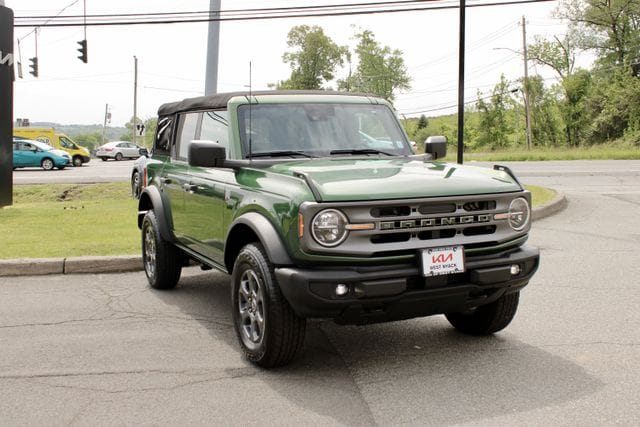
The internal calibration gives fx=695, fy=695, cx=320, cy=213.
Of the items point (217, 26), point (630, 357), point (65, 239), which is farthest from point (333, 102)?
point (217, 26)

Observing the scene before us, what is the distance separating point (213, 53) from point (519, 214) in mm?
11398

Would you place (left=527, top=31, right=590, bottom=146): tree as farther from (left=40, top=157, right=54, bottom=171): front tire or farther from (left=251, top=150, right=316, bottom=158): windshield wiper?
(left=251, top=150, right=316, bottom=158): windshield wiper

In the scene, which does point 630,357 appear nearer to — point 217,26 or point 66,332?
point 66,332

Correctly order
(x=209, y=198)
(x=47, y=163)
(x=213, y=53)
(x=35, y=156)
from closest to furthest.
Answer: (x=209, y=198)
(x=213, y=53)
(x=35, y=156)
(x=47, y=163)

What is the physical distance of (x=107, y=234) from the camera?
9.74m

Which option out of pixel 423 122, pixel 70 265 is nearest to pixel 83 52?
pixel 70 265

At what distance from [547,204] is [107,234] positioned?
746 centimetres

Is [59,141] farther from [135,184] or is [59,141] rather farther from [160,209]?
[160,209]

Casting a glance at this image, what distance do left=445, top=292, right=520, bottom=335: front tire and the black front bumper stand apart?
51 centimetres

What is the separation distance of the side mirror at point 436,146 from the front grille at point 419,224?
1.47m

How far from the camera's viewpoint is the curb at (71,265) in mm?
7641

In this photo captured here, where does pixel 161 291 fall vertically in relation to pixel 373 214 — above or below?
below

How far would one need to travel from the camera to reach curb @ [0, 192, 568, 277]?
764cm

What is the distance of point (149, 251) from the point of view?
23.5 ft
